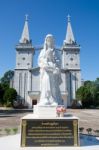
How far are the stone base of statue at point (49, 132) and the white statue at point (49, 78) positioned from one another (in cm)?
94

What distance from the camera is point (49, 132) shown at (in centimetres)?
871

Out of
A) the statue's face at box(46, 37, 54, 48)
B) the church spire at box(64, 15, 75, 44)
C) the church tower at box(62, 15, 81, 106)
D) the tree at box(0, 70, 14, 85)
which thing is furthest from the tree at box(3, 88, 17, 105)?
the statue's face at box(46, 37, 54, 48)

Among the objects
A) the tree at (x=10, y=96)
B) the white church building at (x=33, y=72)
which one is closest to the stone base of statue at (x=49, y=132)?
the tree at (x=10, y=96)

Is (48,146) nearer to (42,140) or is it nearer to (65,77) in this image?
(42,140)

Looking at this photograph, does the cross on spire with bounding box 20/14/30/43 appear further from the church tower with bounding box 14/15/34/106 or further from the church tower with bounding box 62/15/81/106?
the church tower with bounding box 62/15/81/106

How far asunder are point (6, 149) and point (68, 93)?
183ft

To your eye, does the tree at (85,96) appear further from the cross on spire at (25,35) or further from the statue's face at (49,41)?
the statue's face at (49,41)

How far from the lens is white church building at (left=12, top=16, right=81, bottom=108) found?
6316 cm

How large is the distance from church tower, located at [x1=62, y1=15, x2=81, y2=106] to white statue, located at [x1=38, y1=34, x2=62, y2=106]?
53.6 m

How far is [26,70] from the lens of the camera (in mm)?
65812

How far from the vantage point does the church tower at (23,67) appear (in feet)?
210

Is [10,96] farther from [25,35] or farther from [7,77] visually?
[7,77]

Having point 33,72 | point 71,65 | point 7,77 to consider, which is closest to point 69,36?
point 71,65

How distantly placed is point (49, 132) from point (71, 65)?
57.9 m
